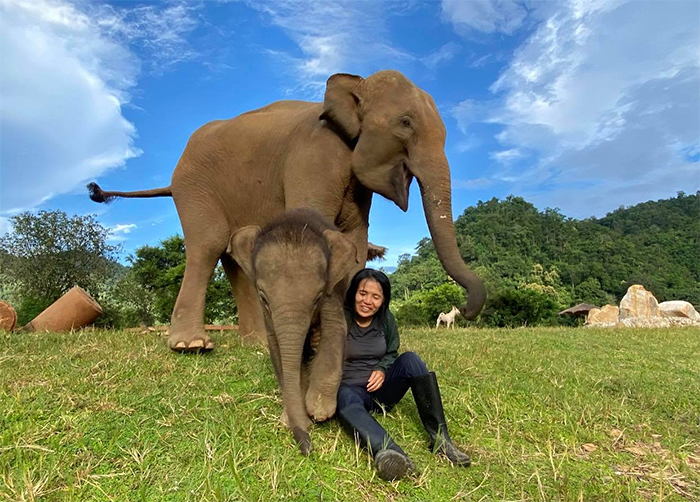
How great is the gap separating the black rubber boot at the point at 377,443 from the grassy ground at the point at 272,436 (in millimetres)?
61

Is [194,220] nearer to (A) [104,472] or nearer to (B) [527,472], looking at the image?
(A) [104,472]

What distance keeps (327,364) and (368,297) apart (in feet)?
1.57

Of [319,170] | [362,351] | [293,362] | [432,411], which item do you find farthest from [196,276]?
[432,411]

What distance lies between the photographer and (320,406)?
2.64 meters

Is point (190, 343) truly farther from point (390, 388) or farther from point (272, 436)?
point (390, 388)

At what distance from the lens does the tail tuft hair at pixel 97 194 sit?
6457 mm

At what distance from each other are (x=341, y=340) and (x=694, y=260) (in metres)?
52.0

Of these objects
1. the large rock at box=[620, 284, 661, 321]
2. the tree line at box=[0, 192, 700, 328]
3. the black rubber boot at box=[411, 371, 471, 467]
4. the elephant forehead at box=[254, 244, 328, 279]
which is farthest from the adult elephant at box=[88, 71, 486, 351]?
the large rock at box=[620, 284, 661, 321]

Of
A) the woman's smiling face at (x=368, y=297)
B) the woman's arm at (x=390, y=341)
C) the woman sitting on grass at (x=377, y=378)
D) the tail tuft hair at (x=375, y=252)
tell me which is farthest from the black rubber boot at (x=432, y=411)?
the tail tuft hair at (x=375, y=252)

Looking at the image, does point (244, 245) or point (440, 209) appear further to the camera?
point (440, 209)

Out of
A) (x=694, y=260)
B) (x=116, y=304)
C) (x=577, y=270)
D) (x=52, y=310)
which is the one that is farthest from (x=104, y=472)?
(x=694, y=260)

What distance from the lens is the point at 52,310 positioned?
21.6ft

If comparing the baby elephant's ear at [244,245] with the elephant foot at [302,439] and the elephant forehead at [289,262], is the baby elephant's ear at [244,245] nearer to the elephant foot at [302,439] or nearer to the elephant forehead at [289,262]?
the elephant forehead at [289,262]

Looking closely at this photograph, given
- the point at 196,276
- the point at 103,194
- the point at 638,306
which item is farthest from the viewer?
the point at 638,306
